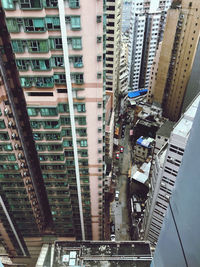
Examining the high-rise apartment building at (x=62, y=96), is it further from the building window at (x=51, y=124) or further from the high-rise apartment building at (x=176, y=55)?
the high-rise apartment building at (x=176, y=55)

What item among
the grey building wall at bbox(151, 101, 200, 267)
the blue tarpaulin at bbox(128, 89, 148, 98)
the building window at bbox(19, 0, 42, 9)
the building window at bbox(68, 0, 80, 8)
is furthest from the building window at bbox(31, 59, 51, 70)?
the blue tarpaulin at bbox(128, 89, 148, 98)

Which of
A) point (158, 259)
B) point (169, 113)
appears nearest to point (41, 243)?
point (158, 259)

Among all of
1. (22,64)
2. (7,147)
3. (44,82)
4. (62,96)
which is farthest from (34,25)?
(7,147)

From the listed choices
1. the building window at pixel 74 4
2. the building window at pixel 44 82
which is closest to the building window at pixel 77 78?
the building window at pixel 44 82

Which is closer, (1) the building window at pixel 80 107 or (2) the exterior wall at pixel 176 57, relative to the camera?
(1) the building window at pixel 80 107

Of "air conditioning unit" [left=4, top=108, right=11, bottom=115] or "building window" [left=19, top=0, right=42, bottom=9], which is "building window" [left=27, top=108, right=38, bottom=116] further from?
"building window" [left=19, top=0, right=42, bottom=9]

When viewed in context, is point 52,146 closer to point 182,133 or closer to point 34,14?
point 34,14
